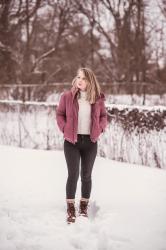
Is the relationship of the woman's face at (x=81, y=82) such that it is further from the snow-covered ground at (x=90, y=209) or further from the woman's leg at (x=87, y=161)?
the snow-covered ground at (x=90, y=209)

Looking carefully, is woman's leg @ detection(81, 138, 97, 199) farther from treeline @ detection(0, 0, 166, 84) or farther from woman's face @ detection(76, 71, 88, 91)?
treeline @ detection(0, 0, 166, 84)

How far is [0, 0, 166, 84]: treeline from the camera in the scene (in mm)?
21078

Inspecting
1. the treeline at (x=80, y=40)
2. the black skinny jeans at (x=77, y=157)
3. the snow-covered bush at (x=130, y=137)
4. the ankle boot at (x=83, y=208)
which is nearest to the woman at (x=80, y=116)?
the black skinny jeans at (x=77, y=157)

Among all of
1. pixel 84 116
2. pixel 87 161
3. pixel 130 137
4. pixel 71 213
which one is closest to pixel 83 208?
pixel 71 213

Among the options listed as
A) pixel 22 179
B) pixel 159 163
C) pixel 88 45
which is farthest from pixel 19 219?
pixel 88 45

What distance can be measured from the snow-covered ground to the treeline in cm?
1360

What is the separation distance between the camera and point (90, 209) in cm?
532

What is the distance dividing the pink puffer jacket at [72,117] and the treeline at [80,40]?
15.7 metres

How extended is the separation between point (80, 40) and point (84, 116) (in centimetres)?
2020

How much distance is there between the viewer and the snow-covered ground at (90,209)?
14.0 ft

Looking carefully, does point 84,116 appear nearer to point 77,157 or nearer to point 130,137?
point 77,157

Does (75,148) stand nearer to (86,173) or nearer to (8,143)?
(86,173)

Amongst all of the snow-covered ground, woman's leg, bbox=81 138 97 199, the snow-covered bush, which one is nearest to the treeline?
the snow-covered bush

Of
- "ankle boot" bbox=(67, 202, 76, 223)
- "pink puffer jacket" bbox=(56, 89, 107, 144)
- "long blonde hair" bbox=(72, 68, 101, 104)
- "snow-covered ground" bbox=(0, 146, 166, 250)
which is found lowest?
"snow-covered ground" bbox=(0, 146, 166, 250)
